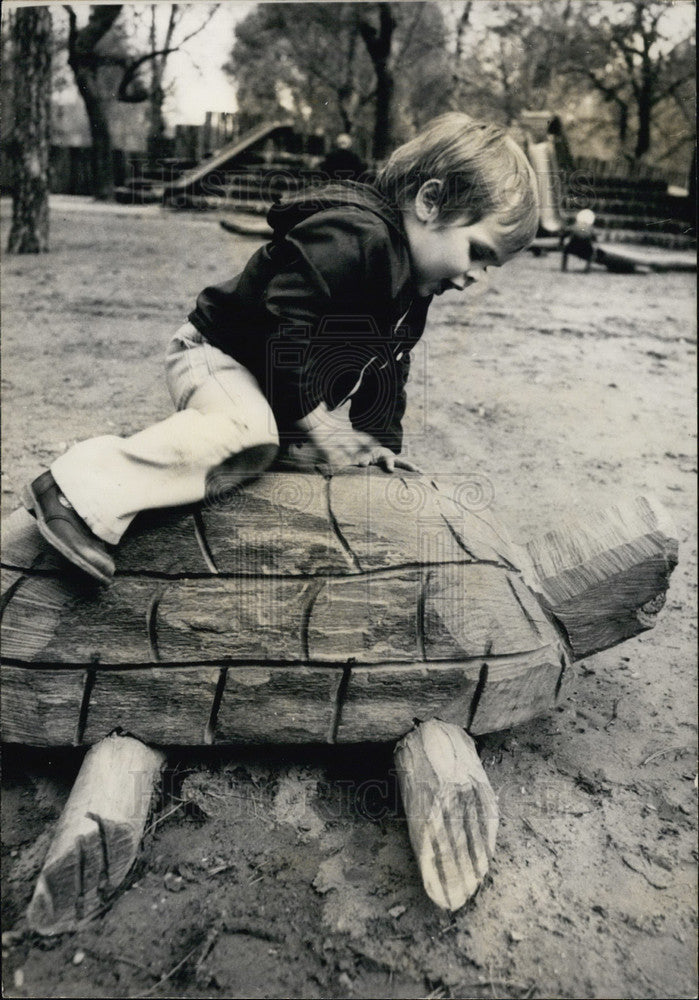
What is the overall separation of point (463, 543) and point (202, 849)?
80 centimetres

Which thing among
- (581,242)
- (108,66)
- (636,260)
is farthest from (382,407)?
(108,66)

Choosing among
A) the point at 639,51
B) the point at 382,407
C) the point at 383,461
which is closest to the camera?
the point at 383,461

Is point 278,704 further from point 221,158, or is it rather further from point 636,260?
point 221,158

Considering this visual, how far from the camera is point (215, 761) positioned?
1.68 metres

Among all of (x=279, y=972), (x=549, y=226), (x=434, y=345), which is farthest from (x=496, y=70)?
(x=279, y=972)

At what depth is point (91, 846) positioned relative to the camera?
1.30m

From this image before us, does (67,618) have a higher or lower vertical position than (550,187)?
lower

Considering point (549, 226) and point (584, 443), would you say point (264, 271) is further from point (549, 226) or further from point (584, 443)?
point (549, 226)

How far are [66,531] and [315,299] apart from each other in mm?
622

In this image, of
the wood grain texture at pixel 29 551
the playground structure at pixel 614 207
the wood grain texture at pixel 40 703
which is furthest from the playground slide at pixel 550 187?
the wood grain texture at pixel 40 703

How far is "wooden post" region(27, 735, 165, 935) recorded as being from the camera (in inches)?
50.8

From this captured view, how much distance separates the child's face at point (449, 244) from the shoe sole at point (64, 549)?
893mm

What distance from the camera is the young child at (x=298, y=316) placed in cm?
137

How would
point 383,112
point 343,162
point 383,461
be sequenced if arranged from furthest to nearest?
point 383,112
point 343,162
point 383,461
